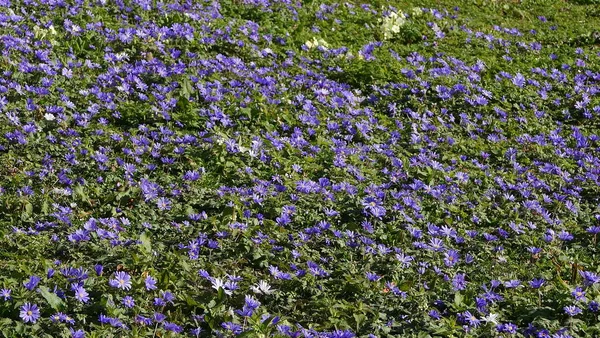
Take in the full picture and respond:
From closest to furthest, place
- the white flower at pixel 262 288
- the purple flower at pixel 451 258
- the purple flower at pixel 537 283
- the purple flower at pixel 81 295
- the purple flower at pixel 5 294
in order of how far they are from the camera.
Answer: the purple flower at pixel 5 294
the purple flower at pixel 81 295
the white flower at pixel 262 288
the purple flower at pixel 537 283
the purple flower at pixel 451 258

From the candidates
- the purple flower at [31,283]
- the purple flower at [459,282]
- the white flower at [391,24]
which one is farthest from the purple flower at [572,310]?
the white flower at [391,24]

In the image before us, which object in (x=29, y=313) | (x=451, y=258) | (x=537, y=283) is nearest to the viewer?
(x=29, y=313)

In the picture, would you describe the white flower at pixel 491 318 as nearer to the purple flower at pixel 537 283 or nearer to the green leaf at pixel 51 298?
the purple flower at pixel 537 283

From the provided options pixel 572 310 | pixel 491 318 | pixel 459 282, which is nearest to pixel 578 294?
pixel 572 310

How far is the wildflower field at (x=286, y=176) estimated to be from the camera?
404cm

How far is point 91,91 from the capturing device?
623 cm

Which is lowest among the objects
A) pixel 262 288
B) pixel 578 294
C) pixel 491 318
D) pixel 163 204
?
pixel 163 204

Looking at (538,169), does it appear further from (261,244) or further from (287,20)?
(287,20)

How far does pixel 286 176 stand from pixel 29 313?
2.41 m

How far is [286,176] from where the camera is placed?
5500 millimetres

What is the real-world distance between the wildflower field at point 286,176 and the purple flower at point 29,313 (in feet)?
0.05

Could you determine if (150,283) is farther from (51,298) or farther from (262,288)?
(262,288)

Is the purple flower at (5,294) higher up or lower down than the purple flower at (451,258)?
higher up

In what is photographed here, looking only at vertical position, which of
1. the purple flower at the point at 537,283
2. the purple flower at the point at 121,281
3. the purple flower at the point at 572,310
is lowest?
the purple flower at the point at 121,281
